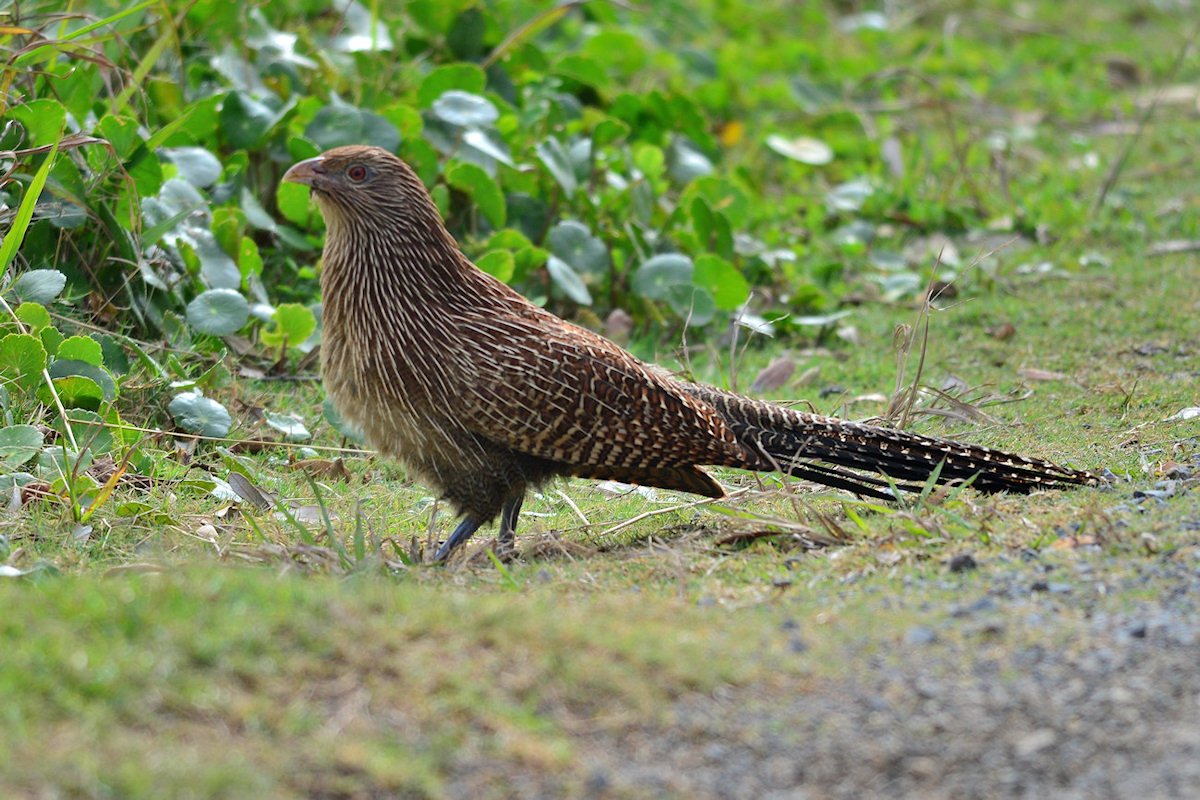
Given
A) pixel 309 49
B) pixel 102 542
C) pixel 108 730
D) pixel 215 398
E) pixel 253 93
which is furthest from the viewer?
pixel 309 49

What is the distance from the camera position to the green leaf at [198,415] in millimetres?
6281

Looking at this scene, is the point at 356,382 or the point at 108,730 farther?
the point at 356,382

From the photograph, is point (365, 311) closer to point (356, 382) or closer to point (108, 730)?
point (356, 382)

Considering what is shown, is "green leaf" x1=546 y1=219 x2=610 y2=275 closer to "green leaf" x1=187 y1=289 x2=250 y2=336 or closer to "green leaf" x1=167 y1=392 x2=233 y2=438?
"green leaf" x1=187 y1=289 x2=250 y2=336

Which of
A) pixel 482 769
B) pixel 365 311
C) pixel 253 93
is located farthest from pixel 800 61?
pixel 482 769

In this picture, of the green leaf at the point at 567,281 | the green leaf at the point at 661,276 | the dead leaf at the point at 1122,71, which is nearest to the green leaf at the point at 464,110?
the green leaf at the point at 567,281

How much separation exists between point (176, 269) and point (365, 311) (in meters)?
1.89

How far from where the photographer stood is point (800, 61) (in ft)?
42.2

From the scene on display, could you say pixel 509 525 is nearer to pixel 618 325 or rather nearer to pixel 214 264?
pixel 214 264

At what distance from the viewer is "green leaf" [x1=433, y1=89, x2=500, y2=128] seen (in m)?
8.31

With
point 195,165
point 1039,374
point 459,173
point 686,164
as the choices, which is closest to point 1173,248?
point 1039,374

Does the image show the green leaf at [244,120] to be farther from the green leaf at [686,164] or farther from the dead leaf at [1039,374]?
the dead leaf at [1039,374]

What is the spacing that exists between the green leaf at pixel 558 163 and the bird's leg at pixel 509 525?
314 cm

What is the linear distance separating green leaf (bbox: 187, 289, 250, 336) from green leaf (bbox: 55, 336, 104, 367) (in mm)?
804
